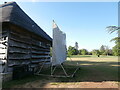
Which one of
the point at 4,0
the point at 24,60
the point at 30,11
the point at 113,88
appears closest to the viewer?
the point at 113,88

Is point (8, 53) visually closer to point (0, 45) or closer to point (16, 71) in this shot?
point (0, 45)

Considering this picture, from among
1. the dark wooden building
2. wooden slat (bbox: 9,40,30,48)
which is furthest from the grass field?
wooden slat (bbox: 9,40,30,48)

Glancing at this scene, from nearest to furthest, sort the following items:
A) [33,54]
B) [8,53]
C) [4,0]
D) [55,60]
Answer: [8,53] < [55,60] < [33,54] < [4,0]

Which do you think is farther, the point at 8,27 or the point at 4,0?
the point at 4,0

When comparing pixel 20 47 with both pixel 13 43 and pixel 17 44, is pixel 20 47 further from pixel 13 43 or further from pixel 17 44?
pixel 13 43

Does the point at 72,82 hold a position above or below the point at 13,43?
below

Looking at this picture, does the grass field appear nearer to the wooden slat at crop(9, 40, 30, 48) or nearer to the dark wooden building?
the dark wooden building

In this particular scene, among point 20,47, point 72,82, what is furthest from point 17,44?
point 72,82

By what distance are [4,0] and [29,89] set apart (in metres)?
8.76

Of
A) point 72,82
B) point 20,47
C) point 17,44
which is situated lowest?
point 72,82

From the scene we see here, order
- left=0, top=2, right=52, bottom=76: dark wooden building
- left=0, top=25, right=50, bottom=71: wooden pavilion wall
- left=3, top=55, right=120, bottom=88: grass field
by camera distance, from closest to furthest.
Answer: left=3, top=55, right=120, bottom=88: grass field < left=0, top=2, right=52, bottom=76: dark wooden building < left=0, top=25, right=50, bottom=71: wooden pavilion wall

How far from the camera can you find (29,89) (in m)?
3.93

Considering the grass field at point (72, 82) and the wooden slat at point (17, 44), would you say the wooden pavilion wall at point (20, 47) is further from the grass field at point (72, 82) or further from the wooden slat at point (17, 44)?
the grass field at point (72, 82)

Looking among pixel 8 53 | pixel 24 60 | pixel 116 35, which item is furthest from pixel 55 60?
pixel 116 35
